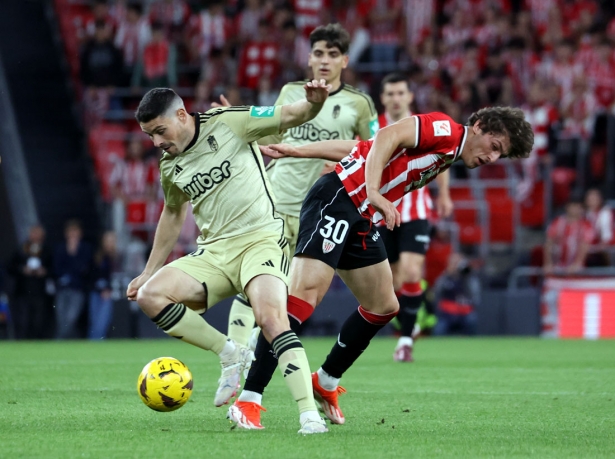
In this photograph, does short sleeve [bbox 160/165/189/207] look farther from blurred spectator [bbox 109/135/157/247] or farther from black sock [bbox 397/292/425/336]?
blurred spectator [bbox 109/135/157/247]

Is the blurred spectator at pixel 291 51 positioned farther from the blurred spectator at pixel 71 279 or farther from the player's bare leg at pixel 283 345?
the player's bare leg at pixel 283 345

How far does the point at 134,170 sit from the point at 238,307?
10.1 metres

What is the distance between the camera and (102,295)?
1625cm

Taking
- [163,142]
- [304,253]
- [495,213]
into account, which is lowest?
[495,213]

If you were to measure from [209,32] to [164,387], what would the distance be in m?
15.0

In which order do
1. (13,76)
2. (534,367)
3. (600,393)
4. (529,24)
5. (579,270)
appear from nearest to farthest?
1. (600,393)
2. (534,367)
3. (579,270)
4. (529,24)
5. (13,76)

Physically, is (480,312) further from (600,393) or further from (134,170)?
(600,393)

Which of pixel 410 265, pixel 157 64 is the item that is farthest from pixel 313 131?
pixel 157 64

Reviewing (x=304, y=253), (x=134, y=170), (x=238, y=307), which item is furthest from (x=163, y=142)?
(x=134, y=170)

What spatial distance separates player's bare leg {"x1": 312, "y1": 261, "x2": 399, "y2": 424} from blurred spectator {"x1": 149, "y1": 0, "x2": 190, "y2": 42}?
14.8 metres

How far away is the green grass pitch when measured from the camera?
4949 millimetres

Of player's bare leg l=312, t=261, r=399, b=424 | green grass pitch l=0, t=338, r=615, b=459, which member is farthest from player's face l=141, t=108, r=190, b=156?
green grass pitch l=0, t=338, r=615, b=459

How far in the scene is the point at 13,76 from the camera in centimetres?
2048

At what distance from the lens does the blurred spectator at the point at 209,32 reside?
65.7 feet
